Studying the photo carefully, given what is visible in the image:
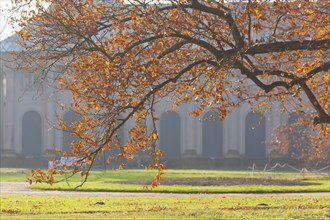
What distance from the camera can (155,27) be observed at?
697 inches

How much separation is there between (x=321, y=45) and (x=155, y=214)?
7.04 m

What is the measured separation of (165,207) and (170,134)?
6039 centimetres

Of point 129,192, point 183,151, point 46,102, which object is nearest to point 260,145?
point 183,151

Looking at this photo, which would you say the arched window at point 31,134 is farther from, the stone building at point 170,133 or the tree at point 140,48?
the tree at point 140,48

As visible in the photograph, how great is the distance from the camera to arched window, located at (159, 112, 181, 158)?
84.4 m

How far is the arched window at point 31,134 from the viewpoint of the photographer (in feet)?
278

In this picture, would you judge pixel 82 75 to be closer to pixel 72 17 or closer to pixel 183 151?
pixel 72 17

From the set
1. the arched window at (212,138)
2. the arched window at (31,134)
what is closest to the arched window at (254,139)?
the arched window at (212,138)

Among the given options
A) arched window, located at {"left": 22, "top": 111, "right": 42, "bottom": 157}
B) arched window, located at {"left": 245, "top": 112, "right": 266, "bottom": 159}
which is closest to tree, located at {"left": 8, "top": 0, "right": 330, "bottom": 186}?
arched window, located at {"left": 245, "top": 112, "right": 266, "bottom": 159}

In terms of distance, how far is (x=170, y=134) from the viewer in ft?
280

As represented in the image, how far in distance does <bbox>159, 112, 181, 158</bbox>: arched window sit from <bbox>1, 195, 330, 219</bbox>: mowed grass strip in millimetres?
53936

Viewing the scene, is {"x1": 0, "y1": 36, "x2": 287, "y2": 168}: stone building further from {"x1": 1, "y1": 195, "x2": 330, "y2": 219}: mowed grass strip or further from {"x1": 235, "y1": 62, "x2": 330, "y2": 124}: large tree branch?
{"x1": 235, "y1": 62, "x2": 330, "y2": 124}: large tree branch

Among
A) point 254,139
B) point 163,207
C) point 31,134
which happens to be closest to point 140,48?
point 163,207

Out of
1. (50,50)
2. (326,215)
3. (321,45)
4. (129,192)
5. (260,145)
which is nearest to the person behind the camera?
(321,45)
